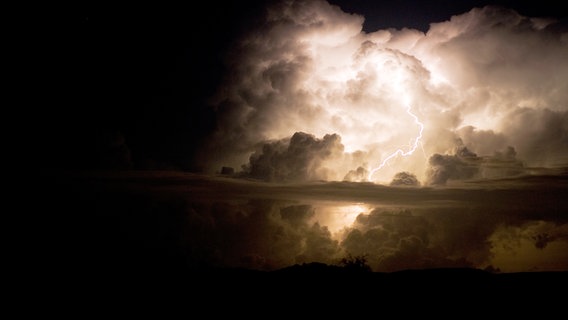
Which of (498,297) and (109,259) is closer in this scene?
(498,297)

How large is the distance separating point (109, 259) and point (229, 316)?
1770 inches

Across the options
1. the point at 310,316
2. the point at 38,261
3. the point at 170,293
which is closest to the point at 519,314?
the point at 310,316

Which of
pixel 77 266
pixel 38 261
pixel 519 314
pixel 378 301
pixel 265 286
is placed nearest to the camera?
pixel 519 314

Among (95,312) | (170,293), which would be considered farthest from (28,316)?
(170,293)

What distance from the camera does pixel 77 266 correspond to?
161 feet

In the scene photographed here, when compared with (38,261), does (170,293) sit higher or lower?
higher

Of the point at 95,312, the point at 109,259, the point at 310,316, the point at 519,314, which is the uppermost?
the point at 519,314

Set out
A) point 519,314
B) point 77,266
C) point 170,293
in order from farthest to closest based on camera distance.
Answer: point 77,266
point 170,293
point 519,314

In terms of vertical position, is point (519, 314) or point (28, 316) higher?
point (519, 314)

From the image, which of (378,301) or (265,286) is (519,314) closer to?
(378,301)

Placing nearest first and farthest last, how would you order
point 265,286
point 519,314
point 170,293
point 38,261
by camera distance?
1. point 519,314
2. point 170,293
3. point 265,286
4. point 38,261

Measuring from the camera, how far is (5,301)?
30938mm

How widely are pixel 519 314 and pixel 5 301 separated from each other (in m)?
38.4

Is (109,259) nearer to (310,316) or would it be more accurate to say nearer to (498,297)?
(310,316)
